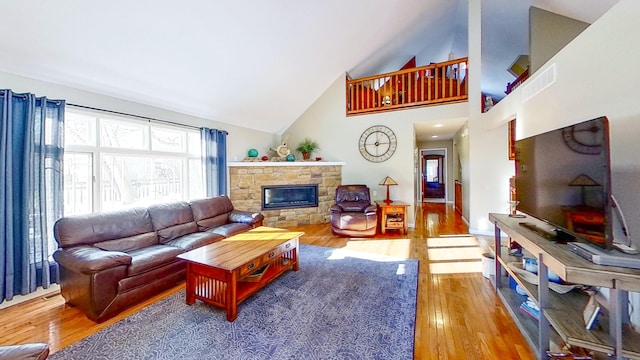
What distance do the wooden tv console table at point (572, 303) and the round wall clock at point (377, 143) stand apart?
11.4 ft

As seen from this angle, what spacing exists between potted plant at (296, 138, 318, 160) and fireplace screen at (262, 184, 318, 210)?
31.2 inches

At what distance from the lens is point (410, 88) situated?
518 centimetres

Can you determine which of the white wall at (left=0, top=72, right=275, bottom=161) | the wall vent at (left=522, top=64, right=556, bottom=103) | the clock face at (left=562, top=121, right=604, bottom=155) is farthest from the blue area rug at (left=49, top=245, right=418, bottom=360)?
the white wall at (left=0, top=72, right=275, bottom=161)

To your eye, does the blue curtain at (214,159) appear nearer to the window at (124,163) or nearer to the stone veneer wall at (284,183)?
the window at (124,163)

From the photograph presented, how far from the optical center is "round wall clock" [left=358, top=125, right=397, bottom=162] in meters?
5.32

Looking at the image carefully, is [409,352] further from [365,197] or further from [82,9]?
[82,9]

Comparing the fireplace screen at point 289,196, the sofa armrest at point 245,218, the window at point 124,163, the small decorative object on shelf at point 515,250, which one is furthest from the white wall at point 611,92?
the window at point 124,163

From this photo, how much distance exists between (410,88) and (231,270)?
16.2 ft

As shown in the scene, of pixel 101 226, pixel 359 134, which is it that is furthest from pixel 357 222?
pixel 101 226

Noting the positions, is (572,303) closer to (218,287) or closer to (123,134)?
(218,287)

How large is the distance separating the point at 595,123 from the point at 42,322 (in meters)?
4.13

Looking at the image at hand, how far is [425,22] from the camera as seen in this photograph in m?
5.22

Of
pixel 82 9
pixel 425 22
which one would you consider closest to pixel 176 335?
pixel 82 9

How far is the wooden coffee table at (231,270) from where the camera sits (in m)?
2.04
